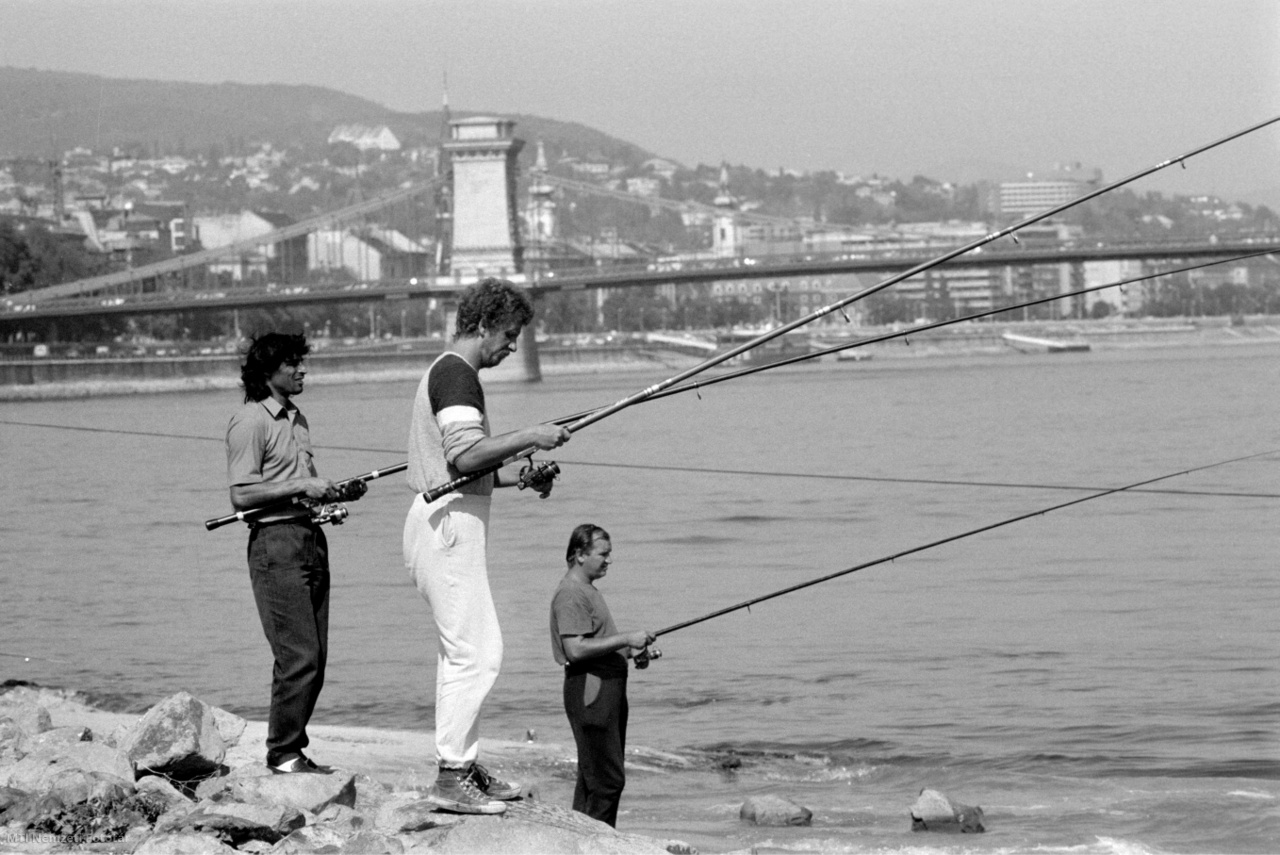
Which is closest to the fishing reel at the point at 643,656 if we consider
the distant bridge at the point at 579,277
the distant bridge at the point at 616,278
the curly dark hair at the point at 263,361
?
the curly dark hair at the point at 263,361

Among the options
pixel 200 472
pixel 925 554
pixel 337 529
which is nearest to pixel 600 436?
pixel 200 472

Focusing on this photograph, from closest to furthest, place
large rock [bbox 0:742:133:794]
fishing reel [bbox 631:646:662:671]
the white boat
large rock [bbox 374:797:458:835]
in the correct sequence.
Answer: large rock [bbox 374:797:458:835] < large rock [bbox 0:742:133:794] < fishing reel [bbox 631:646:662:671] < the white boat

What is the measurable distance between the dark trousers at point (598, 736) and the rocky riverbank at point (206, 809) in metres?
0.21

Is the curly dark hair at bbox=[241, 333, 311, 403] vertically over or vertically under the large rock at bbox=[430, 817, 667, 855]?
over

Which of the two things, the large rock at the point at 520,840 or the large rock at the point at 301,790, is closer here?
the large rock at the point at 520,840

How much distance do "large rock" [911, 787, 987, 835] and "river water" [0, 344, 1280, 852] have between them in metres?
0.09

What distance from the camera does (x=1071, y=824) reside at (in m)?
6.51

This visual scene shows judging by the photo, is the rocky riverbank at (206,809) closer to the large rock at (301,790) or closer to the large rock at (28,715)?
the large rock at (301,790)

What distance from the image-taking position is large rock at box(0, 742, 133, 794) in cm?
480

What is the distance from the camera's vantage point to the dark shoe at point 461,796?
443 cm

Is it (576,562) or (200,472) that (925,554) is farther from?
(200,472)

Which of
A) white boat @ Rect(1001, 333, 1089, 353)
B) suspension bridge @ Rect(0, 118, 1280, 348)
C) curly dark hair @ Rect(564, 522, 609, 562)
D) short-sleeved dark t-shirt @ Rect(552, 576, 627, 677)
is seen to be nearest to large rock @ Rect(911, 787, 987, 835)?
short-sleeved dark t-shirt @ Rect(552, 576, 627, 677)

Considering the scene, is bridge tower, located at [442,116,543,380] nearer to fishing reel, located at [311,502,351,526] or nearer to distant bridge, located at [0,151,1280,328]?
distant bridge, located at [0,151,1280,328]

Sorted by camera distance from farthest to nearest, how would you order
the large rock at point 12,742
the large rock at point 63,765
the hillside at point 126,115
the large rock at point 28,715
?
the hillside at point 126,115, the large rock at point 28,715, the large rock at point 12,742, the large rock at point 63,765
